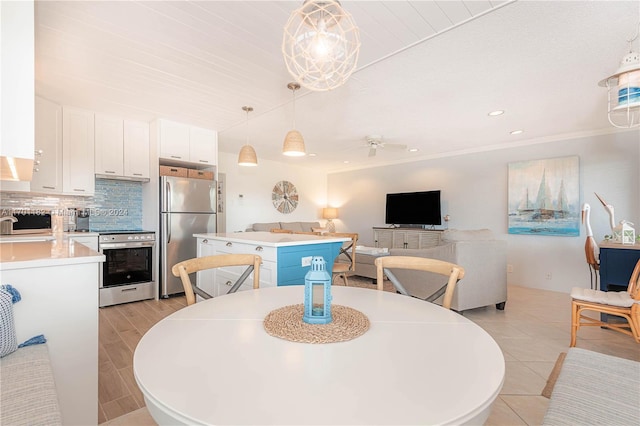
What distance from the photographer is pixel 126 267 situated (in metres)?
3.73

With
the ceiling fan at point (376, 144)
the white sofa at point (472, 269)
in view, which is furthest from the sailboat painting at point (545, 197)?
the ceiling fan at point (376, 144)

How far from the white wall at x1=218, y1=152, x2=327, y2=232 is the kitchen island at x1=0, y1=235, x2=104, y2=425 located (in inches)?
179

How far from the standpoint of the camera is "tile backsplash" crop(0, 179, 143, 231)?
11.6 feet

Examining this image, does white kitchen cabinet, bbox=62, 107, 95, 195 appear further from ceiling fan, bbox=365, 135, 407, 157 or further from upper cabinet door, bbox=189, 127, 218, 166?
ceiling fan, bbox=365, 135, 407, 157

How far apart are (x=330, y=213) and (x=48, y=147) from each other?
18.3ft

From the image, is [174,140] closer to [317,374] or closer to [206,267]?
[206,267]

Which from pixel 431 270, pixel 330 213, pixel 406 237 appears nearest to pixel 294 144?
pixel 431 270

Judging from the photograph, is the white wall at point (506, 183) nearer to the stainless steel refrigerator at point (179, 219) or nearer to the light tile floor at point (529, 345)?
the light tile floor at point (529, 345)

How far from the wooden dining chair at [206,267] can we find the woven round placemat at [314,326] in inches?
18.4

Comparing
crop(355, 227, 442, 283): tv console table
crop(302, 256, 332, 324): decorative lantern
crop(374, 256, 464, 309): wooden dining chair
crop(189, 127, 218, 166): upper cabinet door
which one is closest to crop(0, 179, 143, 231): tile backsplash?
crop(189, 127, 218, 166): upper cabinet door

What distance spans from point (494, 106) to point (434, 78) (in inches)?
45.2

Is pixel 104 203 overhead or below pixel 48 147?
below

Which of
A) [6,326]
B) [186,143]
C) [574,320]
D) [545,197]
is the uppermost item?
[186,143]

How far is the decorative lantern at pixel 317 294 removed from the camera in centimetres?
100
